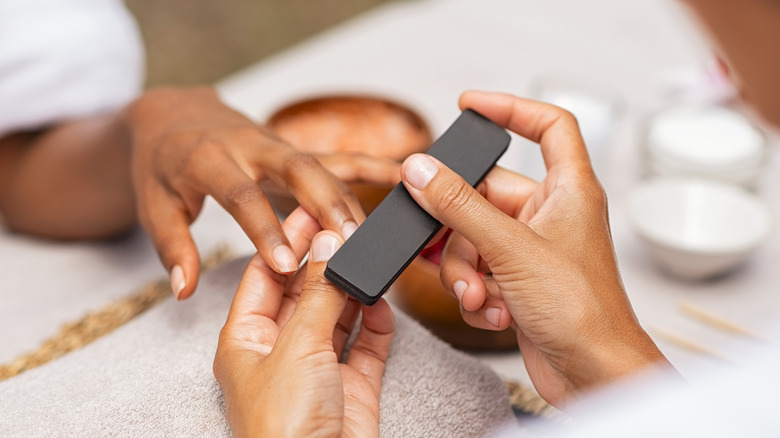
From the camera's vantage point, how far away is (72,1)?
0.89 m

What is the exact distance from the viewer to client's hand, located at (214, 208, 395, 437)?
0.45m

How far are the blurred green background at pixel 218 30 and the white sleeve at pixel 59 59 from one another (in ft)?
3.65

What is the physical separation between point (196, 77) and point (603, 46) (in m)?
1.20

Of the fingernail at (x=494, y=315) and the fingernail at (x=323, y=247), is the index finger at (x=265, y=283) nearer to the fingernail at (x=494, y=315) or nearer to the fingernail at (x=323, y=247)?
the fingernail at (x=323, y=247)

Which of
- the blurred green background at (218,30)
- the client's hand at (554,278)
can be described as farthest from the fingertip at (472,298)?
the blurred green background at (218,30)

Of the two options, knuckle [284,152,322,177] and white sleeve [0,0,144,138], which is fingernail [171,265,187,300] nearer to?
knuckle [284,152,322,177]

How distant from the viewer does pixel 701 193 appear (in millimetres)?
874

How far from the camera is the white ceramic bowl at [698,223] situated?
80 centimetres

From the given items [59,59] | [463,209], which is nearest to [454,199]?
[463,209]

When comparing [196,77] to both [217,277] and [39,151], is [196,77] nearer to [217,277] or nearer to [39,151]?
[39,151]

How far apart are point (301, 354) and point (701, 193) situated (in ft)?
1.98

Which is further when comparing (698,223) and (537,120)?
(698,223)

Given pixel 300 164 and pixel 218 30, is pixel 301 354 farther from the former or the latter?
pixel 218 30

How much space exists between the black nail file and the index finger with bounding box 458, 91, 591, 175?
0.03 meters
